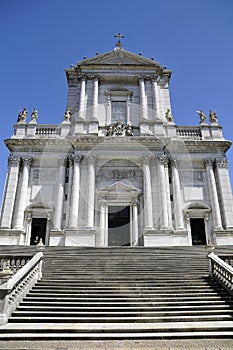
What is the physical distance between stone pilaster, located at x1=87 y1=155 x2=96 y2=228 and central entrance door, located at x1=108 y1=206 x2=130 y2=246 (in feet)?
5.01

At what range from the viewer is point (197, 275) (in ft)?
36.1

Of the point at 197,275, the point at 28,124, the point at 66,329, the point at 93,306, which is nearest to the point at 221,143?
the point at 197,275

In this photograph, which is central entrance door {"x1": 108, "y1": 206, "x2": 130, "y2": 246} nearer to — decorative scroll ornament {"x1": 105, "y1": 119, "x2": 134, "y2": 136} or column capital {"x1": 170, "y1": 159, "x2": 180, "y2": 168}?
column capital {"x1": 170, "y1": 159, "x2": 180, "y2": 168}

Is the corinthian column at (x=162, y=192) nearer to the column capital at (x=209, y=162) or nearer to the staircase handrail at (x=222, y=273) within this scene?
the column capital at (x=209, y=162)

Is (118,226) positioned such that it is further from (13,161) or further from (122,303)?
(122,303)

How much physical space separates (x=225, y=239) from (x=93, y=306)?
45.8 feet

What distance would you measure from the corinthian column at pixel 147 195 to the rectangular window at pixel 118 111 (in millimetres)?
5054

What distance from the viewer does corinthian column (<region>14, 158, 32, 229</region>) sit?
19800 mm

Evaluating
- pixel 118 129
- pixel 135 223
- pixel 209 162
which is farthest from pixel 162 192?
pixel 118 129

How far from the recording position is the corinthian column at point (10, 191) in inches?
773

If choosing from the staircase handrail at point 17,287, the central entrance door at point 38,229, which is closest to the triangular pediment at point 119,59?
the central entrance door at point 38,229

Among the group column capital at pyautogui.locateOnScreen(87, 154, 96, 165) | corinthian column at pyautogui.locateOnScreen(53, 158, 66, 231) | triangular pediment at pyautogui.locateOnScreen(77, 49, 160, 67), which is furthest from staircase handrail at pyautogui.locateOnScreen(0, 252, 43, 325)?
triangular pediment at pyautogui.locateOnScreen(77, 49, 160, 67)

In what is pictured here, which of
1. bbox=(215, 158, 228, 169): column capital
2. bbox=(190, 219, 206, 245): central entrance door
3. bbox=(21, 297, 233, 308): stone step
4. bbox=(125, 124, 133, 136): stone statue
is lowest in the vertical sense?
bbox=(21, 297, 233, 308): stone step

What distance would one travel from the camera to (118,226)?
20.7 m
